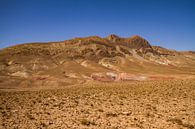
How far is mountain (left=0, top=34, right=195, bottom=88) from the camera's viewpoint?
64.6 metres

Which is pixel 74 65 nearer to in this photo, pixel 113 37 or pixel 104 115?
pixel 104 115

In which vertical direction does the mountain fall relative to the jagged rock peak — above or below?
below

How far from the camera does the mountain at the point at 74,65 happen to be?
212 feet

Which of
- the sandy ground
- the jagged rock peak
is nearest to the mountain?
the sandy ground

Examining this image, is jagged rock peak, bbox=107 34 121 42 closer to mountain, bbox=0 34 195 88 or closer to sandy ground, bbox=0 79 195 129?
mountain, bbox=0 34 195 88

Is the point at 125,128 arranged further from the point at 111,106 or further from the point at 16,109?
the point at 16,109

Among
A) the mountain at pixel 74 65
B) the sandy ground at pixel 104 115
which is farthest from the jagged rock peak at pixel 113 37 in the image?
the sandy ground at pixel 104 115

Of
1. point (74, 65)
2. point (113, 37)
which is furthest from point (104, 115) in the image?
point (113, 37)

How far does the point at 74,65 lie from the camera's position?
88000mm

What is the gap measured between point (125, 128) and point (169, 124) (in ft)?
9.34

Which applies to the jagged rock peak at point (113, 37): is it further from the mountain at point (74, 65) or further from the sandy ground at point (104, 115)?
the sandy ground at point (104, 115)

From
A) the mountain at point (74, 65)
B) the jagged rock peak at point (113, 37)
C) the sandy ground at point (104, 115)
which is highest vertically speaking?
the jagged rock peak at point (113, 37)

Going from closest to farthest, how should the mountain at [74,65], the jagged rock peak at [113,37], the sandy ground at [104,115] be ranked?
the sandy ground at [104,115] → the mountain at [74,65] → the jagged rock peak at [113,37]

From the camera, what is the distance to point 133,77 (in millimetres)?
65938
